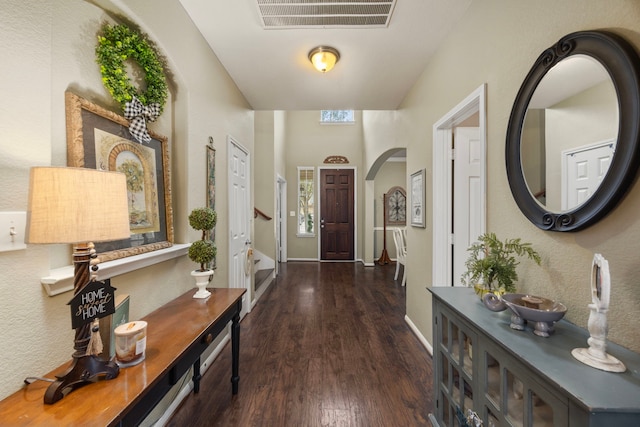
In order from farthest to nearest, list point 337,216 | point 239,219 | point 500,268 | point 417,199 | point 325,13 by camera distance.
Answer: point 337,216
point 239,219
point 417,199
point 325,13
point 500,268

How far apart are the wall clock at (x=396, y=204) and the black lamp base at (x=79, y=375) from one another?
6333 mm

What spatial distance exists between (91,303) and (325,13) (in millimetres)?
2086

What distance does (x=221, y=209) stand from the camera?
247cm

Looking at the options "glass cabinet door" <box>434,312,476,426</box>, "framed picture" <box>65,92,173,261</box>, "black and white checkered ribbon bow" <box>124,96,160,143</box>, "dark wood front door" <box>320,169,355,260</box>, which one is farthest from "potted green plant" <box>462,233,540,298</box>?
"dark wood front door" <box>320,169,355,260</box>

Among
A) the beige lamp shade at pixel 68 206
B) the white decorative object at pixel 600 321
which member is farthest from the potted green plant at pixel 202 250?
the white decorative object at pixel 600 321

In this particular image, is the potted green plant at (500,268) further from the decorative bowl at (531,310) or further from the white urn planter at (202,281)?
the white urn planter at (202,281)

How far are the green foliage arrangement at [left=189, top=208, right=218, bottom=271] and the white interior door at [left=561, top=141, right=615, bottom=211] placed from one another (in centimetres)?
185

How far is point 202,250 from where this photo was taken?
164cm

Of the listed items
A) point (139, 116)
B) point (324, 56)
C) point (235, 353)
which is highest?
point (324, 56)

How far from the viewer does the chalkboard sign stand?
0.78m

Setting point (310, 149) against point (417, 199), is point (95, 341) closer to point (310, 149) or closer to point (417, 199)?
point (417, 199)

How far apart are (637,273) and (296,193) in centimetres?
616

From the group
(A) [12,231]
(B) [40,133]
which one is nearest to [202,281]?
(A) [12,231]

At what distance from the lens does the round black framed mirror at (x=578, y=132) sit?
819 mm
